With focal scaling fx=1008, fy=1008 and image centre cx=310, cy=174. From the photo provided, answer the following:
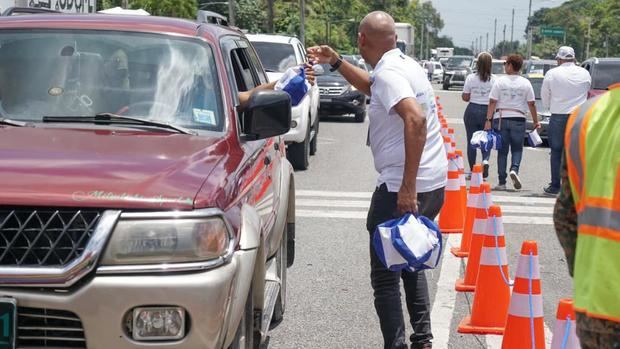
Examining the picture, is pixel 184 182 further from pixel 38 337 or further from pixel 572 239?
pixel 572 239

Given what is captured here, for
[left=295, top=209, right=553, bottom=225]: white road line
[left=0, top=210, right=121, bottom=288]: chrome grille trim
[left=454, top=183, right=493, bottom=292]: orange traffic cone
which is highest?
[left=0, top=210, right=121, bottom=288]: chrome grille trim

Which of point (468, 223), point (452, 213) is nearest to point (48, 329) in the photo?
point (468, 223)

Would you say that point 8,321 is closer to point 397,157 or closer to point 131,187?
point 131,187

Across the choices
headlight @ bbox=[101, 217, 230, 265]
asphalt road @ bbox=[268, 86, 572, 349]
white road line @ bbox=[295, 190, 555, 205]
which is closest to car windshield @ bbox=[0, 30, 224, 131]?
headlight @ bbox=[101, 217, 230, 265]

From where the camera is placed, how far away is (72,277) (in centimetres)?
377

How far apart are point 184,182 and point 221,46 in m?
1.80

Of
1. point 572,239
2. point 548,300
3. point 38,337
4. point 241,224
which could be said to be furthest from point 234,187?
point 548,300

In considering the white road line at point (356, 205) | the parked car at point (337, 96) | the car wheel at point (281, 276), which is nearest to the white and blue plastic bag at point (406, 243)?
the car wheel at point (281, 276)

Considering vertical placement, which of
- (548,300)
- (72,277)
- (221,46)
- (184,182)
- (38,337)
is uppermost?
(221,46)

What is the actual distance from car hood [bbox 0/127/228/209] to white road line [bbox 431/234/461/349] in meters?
2.38

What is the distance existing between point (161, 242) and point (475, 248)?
13.8ft

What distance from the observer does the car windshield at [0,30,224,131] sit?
16.9 ft

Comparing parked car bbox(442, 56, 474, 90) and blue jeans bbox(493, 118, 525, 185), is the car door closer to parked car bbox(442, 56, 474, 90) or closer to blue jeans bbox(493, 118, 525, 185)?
blue jeans bbox(493, 118, 525, 185)

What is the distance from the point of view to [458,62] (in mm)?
58562
